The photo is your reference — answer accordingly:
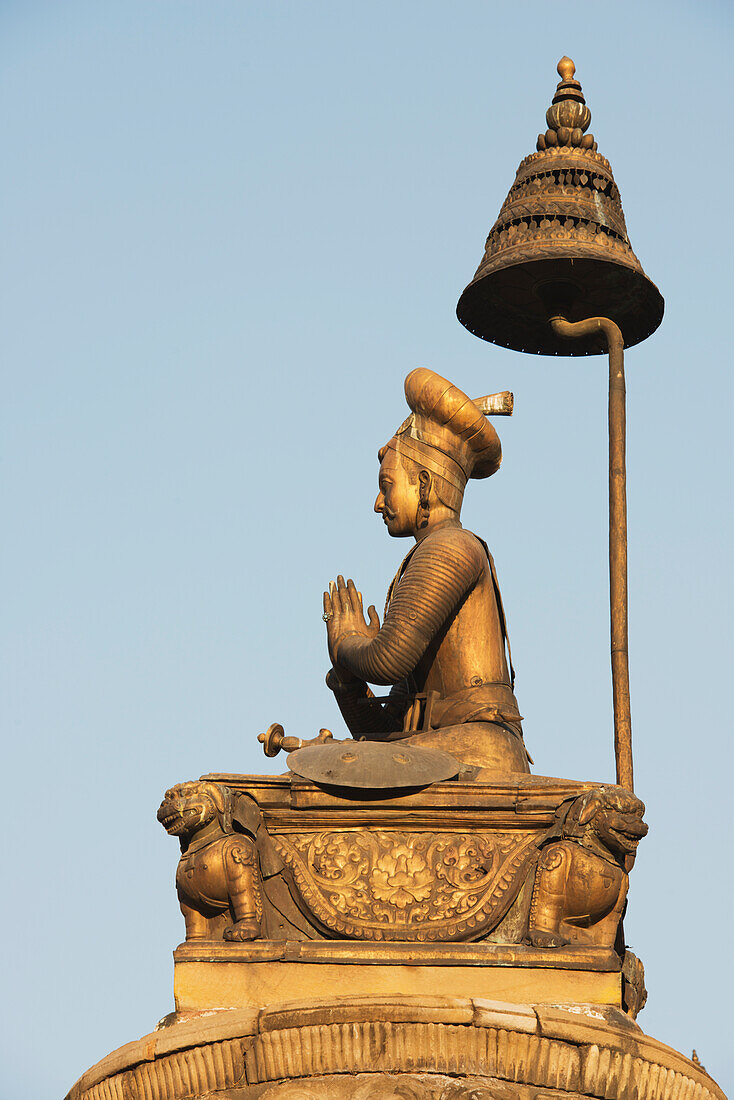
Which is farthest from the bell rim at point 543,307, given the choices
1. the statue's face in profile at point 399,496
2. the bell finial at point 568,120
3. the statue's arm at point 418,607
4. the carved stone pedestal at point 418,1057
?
the carved stone pedestal at point 418,1057

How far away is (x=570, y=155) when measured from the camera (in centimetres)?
1515

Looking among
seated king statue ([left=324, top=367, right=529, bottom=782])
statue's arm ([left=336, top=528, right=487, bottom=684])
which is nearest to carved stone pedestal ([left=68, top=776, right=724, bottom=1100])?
seated king statue ([left=324, top=367, right=529, bottom=782])

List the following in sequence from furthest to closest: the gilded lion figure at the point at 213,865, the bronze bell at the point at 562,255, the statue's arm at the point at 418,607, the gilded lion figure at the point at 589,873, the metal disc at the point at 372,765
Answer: the bronze bell at the point at 562,255 → the statue's arm at the point at 418,607 → the metal disc at the point at 372,765 → the gilded lion figure at the point at 213,865 → the gilded lion figure at the point at 589,873

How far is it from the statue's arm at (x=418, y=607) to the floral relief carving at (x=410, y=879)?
1.39 meters

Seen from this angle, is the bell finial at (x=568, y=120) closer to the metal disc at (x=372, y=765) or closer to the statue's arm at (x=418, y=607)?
the statue's arm at (x=418, y=607)

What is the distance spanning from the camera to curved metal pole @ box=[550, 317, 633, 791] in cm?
1361

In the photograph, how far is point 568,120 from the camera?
15391mm

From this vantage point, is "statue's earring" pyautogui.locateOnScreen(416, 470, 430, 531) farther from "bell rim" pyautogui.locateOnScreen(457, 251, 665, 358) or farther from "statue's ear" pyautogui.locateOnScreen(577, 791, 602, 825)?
"statue's ear" pyautogui.locateOnScreen(577, 791, 602, 825)

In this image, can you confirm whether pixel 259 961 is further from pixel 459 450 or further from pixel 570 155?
pixel 570 155

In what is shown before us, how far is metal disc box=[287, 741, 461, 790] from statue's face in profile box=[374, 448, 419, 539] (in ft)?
6.99

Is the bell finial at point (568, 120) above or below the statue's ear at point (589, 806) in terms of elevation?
above

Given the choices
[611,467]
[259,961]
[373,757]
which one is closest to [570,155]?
[611,467]

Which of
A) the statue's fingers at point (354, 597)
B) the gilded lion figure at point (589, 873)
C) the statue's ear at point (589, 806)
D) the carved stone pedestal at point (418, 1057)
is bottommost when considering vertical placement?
the carved stone pedestal at point (418, 1057)

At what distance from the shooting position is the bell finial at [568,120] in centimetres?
1527
